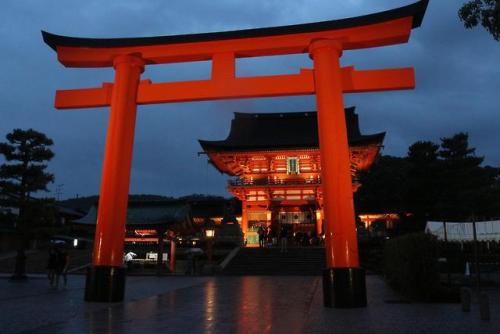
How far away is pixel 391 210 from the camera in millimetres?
39125

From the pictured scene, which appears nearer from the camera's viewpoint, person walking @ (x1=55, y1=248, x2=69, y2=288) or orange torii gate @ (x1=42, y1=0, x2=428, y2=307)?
orange torii gate @ (x1=42, y1=0, x2=428, y2=307)

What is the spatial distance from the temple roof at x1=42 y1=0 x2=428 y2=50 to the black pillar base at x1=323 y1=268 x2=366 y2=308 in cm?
548

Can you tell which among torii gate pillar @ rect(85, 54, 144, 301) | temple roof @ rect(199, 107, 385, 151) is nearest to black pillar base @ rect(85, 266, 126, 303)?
torii gate pillar @ rect(85, 54, 144, 301)

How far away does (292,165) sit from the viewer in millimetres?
32750

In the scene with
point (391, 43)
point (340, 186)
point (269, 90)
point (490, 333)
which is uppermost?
point (391, 43)

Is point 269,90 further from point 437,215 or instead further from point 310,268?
point 437,215

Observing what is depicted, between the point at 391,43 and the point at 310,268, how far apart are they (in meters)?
14.2

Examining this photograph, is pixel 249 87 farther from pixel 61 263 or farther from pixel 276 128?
pixel 276 128

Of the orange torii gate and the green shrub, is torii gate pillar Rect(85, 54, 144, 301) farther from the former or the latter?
the green shrub

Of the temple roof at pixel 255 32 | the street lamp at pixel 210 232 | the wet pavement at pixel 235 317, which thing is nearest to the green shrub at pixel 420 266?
the wet pavement at pixel 235 317

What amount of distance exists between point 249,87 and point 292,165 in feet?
75.6

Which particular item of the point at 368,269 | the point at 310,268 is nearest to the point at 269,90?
the point at 310,268

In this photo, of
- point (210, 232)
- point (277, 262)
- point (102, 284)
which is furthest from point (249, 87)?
point (210, 232)

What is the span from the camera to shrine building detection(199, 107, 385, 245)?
3136cm
